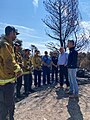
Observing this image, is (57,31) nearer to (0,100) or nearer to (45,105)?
(45,105)

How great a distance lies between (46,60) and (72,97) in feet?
17.2

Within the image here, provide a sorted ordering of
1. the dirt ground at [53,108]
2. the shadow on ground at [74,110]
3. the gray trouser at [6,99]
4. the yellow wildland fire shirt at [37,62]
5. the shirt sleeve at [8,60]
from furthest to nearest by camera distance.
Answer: the yellow wildland fire shirt at [37,62], the dirt ground at [53,108], the shadow on ground at [74,110], the gray trouser at [6,99], the shirt sleeve at [8,60]

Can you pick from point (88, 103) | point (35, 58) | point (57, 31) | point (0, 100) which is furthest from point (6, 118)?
point (57, 31)

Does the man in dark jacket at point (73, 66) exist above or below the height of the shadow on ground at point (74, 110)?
above

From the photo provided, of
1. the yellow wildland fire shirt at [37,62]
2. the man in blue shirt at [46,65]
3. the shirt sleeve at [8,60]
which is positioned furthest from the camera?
the man in blue shirt at [46,65]

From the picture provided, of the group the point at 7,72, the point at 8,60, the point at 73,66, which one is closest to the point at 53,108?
the point at 73,66

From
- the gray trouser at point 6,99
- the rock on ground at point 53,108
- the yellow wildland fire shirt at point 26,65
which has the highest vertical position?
the yellow wildland fire shirt at point 26,65

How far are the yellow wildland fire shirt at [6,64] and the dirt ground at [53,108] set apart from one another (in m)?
2.29

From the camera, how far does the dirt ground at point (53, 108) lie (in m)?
7.77

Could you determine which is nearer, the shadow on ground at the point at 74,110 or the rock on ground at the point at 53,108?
the shadow on ground at the point at 74,110

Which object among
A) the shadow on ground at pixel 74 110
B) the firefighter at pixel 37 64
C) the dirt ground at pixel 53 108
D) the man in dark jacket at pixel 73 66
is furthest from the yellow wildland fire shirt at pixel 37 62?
the shadow on ground at pixel 74 110

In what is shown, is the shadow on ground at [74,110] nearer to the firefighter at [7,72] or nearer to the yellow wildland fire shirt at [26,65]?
the firefighter at [7,72]

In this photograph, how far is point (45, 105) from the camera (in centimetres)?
910

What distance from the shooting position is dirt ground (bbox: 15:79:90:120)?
7773 mm
